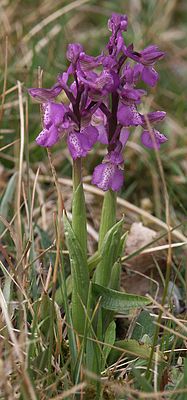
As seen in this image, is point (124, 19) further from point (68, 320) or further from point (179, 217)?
point (179, 217)

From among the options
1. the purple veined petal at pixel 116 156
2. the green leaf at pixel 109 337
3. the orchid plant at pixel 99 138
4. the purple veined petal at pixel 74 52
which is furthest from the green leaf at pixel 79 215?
the purple veined petal at pixel 74 52

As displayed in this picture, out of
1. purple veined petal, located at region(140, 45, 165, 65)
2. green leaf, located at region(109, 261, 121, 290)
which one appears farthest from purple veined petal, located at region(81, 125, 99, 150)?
green leaf, located at region(109, 261, 121, 290)

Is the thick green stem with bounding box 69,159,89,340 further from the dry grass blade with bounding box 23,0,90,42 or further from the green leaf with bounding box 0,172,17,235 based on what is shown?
the dry grass blade with bounding box 23,0,90,42

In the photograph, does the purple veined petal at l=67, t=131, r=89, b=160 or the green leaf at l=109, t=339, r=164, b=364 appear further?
the green leaf at l=109, t=339, r=164, b=364

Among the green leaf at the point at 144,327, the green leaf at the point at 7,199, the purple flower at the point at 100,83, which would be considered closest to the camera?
the purple flower at the point at 100,83

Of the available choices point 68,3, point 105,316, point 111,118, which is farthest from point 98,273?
point 68,3

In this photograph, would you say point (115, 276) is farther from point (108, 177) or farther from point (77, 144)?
point (77, 144)

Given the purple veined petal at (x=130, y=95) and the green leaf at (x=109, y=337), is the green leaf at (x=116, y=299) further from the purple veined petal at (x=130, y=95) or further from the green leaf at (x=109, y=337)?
the purple veined petal at (x=130, y=95)
